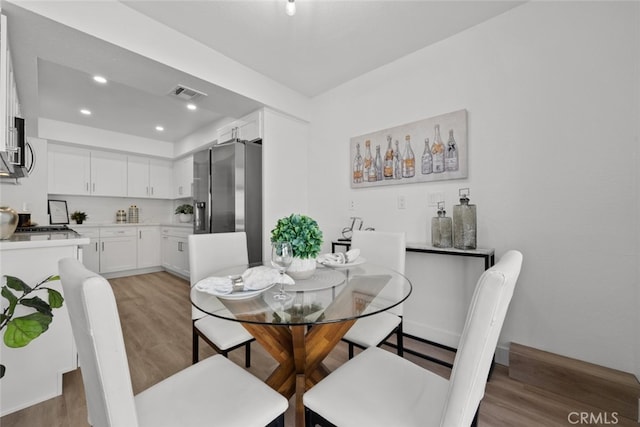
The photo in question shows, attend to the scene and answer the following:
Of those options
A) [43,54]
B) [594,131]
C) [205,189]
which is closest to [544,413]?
[594,131]

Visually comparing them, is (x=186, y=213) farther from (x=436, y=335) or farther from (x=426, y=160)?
(x=436, y=335)

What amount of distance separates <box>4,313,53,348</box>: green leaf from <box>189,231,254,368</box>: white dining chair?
2.06 feet

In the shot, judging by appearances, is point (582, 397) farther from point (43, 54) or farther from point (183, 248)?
point (183, 248)

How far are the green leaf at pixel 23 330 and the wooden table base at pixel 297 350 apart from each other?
3.15ft

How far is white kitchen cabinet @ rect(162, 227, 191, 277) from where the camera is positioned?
4.40 metres

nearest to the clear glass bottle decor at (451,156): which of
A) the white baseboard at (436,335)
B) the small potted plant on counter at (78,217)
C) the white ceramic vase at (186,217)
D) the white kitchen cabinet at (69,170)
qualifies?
the white baseboard at (436,335)

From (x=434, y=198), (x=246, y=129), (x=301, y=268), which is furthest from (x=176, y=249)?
(x=434, y=198)

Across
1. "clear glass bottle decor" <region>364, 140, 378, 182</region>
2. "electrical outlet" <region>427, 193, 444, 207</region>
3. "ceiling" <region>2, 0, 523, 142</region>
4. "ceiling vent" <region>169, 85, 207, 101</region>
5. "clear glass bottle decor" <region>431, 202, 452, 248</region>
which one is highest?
"ceiling" <region>2, 0, 523, 142</region>

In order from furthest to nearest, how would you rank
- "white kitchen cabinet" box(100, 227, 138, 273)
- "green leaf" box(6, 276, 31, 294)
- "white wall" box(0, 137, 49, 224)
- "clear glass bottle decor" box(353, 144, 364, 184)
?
1. "white kitchen cabinet" box(100, 227, 138, 273)
2. "white wall" box(0, 137, 49, 224)
3. "clear glass bottle decor" box(353, 144, 364, 184)
4. "green leaf" box(6, 276, 31, 294)

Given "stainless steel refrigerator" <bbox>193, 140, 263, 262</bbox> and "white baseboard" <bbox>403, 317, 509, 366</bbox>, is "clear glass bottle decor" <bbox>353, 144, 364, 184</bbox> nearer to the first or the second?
"stainless steel refrigerator" <bbox>193, 140, 263, 262</bbox>

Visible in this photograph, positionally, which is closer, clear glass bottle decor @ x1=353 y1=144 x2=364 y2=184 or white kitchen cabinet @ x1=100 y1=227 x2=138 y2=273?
clear glass bottle decor @ x1=353 y1=144 x2=364 y2=184

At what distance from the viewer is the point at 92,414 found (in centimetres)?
78

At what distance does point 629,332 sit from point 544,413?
71cm

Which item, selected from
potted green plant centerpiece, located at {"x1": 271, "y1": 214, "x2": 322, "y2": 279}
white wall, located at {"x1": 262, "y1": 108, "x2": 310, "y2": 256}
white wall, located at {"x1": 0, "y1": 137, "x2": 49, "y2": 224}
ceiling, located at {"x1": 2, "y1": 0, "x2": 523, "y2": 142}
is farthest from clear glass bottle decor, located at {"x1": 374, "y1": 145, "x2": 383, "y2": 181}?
white wall, located at {"x1": 0, "y1": 137, "x2": 49, "y2": 224}
